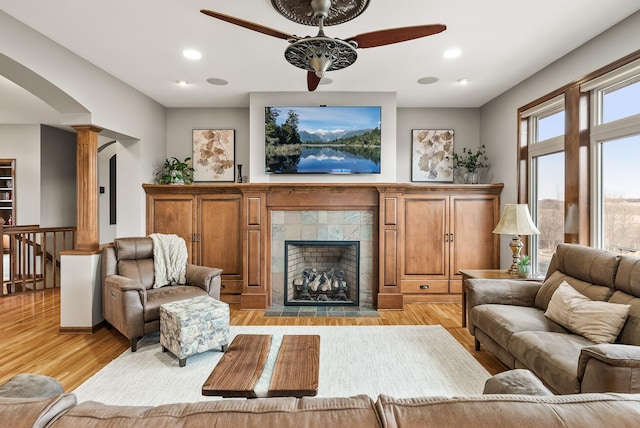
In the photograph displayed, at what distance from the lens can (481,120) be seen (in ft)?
16.9

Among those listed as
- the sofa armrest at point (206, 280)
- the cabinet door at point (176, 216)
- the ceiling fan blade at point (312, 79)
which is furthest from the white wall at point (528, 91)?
the cabinet door at point (176, 216)

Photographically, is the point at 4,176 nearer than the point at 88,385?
No

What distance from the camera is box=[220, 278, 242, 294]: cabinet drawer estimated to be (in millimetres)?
4789

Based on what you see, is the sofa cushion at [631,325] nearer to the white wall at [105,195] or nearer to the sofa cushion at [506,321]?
the sofa cushion at [506,321]

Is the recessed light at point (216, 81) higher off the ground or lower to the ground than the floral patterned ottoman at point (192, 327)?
higher

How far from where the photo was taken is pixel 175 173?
4.85 m

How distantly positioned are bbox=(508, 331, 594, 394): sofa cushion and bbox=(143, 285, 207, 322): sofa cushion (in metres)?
2.83

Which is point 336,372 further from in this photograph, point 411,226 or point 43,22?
point 43,22

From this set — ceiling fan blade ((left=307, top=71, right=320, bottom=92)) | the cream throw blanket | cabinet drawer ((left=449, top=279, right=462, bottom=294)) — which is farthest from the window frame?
the cream throw blanket

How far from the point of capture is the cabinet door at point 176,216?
478 cm

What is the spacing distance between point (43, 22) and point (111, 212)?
5290 mm

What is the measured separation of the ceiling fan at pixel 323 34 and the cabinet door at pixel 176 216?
3264mm

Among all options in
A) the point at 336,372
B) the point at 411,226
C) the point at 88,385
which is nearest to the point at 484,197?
the point at 411,226

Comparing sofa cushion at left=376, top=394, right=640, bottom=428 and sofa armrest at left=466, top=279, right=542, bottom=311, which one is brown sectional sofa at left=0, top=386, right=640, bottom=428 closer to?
sofa cushion at left=376, top=394, right=640, bottom=428
